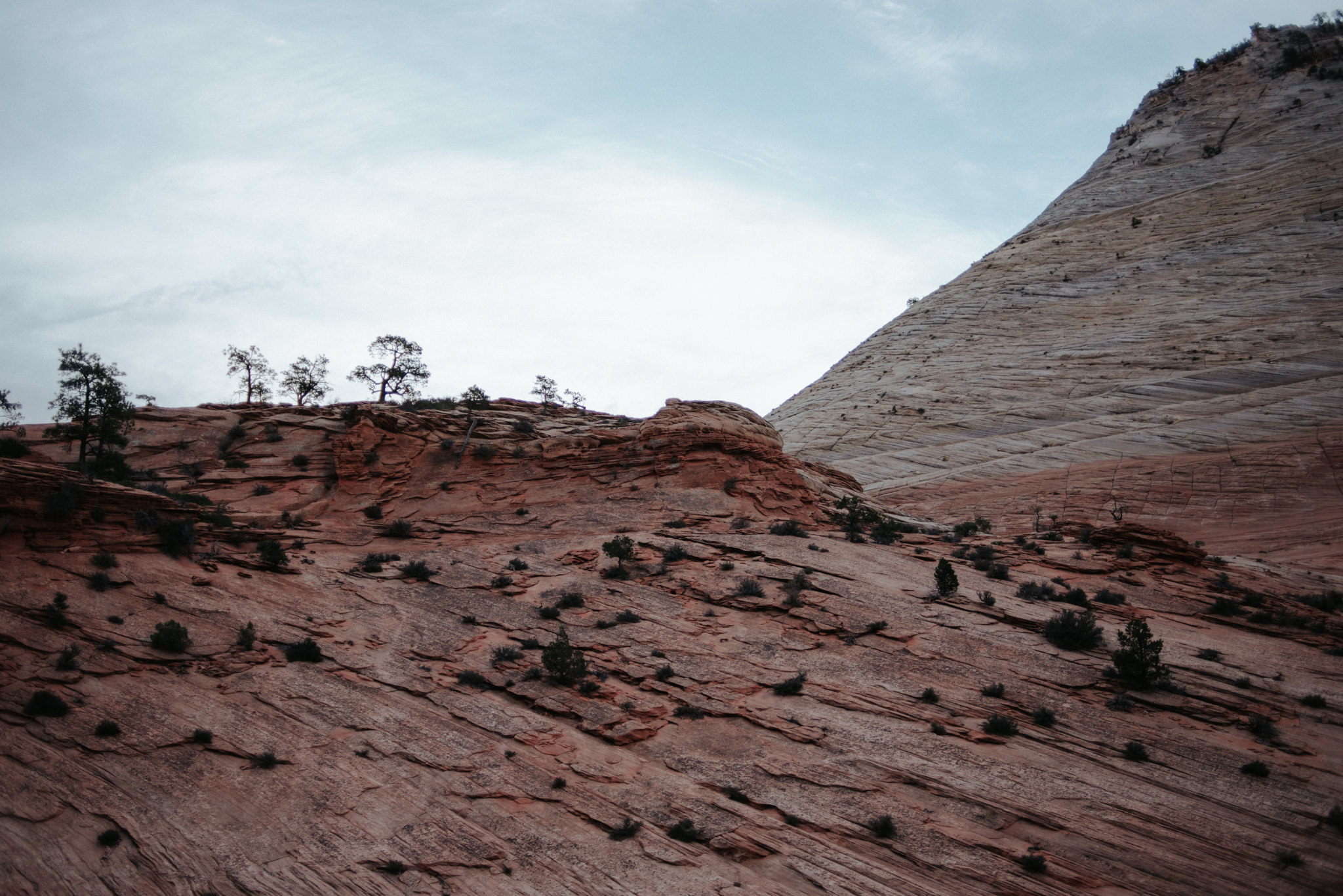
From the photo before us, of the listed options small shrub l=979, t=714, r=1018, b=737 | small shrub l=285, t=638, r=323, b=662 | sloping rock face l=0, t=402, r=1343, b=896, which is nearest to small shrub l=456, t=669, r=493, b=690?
sloping rock face l=0, t=402, r=1343, b=896

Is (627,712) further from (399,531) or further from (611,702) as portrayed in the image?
(399,531)

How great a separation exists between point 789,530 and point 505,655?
10.0 meters

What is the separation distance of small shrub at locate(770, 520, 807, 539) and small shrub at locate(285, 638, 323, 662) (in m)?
12.8

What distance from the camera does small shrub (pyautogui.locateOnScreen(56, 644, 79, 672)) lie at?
13.0m

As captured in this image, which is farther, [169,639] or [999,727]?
[169,639]

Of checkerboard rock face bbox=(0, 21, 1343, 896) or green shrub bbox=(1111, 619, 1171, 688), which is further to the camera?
green shrub bbox=(1111, 619, 1171, 688)

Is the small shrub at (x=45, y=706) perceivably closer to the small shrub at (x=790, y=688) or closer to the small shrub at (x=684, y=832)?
the small shrub at (x=684, y=832)

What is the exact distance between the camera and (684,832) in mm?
10953

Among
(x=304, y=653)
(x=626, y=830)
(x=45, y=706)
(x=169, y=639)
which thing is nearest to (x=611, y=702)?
(x=626, y=830)

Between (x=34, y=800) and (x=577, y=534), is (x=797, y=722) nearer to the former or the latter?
(x=577, y=534)

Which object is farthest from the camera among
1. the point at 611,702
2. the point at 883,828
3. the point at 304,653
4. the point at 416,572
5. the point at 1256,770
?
the point at 416,572

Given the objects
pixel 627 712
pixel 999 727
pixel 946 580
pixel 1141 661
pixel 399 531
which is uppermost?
pixel 946 580

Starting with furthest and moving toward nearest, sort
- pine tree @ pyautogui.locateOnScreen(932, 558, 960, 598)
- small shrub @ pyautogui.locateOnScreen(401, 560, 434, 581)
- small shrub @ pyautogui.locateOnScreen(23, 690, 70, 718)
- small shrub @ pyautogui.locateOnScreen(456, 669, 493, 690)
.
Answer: small shrub @ pyautogui.locateOnScreen(401, 560, 434, 581)
pine tree @ pyautogui.locateOnScreen(932, 558, 960, 598)
small shrub @ pyautogui.locateOnScreen(456, 669, 493, 690)
small shrub @ pyautogui.locateOnScreen(23, 690, 70, 718)

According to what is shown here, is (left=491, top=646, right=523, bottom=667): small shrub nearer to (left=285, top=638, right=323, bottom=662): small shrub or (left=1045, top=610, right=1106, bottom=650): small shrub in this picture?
(left=285, top=638, right=323, bottom=662): small shrub
